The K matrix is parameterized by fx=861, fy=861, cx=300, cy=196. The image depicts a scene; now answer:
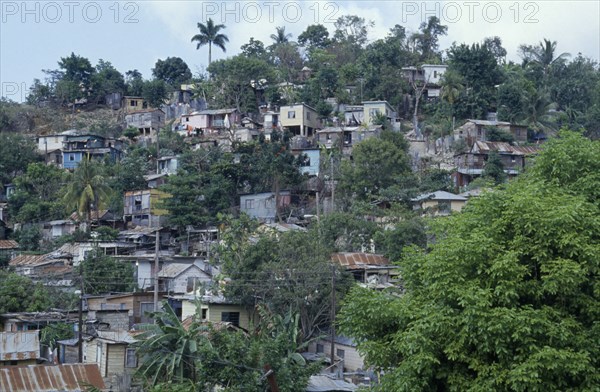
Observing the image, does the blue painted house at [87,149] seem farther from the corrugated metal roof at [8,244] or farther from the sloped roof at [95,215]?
the corrugated metal roof at [8,244]

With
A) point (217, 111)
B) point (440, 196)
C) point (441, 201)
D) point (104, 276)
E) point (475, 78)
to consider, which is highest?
point (475, 78)

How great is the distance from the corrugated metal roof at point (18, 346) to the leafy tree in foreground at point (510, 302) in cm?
1391

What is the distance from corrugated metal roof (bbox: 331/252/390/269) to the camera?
113 ft

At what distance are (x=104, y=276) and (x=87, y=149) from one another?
64.1ft

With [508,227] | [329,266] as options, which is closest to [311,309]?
[329,266]

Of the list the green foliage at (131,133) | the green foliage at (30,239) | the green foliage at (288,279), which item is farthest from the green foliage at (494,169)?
the green foliage at (131,133)

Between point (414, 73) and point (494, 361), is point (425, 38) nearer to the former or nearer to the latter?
point (414, 73)

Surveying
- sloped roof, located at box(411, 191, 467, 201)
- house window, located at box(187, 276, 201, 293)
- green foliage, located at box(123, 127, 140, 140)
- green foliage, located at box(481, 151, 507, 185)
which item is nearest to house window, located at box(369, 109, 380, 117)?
green foliage, located at box(481, 151, 507, 185)

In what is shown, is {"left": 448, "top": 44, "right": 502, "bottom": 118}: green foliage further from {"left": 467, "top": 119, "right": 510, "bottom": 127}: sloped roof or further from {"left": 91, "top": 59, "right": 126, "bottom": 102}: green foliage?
{"left": 91, "top": 59, "right": 126, "bottom": 102}: green foliage

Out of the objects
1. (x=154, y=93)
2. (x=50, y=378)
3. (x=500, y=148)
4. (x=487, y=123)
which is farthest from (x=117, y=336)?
(x=154, y=93)

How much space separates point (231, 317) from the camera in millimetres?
31766

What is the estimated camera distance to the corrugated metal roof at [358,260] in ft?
113

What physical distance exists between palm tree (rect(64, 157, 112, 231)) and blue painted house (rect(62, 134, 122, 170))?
388 inches

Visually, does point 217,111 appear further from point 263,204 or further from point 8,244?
point 8,244
